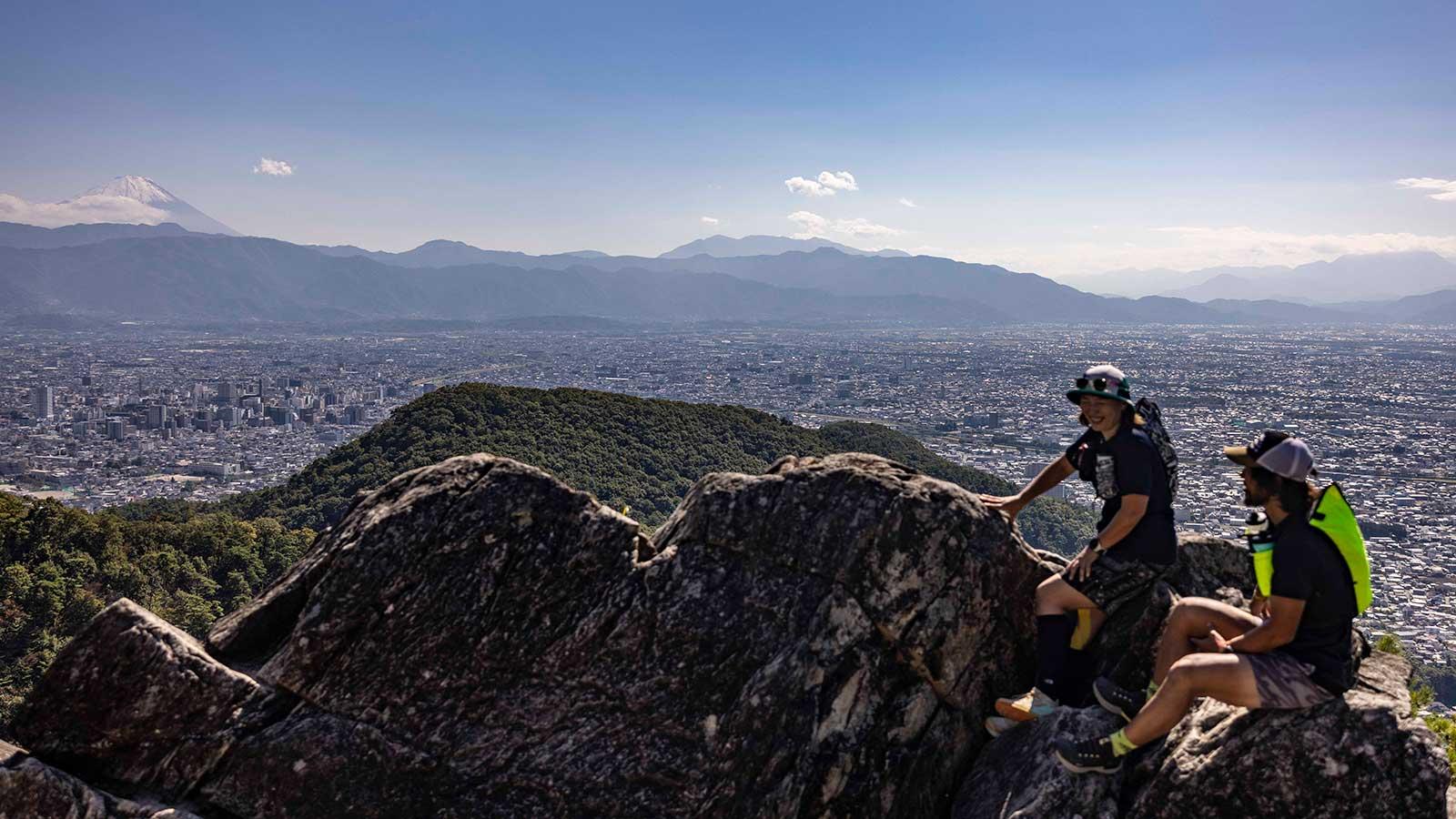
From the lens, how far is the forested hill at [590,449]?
45.7m

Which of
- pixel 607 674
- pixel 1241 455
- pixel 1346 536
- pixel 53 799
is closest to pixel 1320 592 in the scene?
pixel 1346 536

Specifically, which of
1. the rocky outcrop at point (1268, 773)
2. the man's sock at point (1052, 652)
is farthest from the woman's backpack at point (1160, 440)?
the rocky outcrop at point (1268, 773)

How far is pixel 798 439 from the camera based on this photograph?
197ft

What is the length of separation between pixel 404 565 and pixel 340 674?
106 cm

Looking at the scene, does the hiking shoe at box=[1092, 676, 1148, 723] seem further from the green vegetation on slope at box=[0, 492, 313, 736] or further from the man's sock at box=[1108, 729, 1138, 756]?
the green vegetation on slope at box=[0, 492, 313, 736]

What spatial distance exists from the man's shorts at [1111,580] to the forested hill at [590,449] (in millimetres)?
33727

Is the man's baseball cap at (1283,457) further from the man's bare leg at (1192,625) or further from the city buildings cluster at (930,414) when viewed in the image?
the city buildings cluster at (930,414)

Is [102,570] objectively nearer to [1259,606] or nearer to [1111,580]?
[1111,580]

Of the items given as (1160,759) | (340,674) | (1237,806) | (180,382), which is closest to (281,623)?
(340,674)

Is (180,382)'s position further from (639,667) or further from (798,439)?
(639,667)

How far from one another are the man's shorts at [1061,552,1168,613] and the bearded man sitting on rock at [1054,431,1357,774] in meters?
1.12

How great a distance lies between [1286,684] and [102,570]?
1369 inches

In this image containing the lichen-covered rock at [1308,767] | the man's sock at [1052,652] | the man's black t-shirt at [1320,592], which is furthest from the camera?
the man's sock at [1052,652]

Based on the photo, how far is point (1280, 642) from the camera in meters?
6.35
